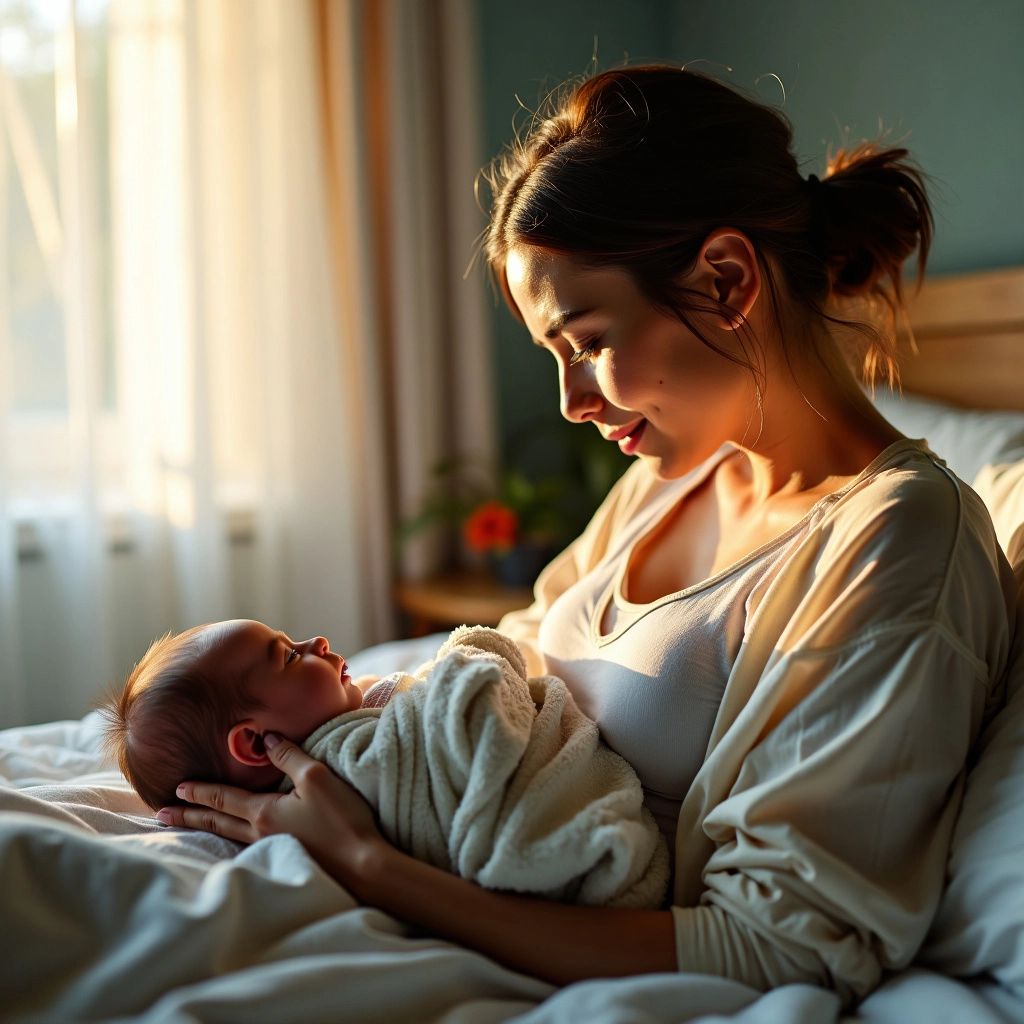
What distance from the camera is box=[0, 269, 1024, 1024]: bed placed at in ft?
2.72

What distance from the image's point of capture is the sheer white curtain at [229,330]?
245 centimetres

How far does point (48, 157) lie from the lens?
2420mm

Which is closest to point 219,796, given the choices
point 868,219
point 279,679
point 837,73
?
point 279,679

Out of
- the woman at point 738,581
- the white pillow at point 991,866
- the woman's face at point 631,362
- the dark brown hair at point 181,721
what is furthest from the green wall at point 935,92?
the dark brown hair at point 181,721

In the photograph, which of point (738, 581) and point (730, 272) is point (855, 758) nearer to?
point (738, 581)

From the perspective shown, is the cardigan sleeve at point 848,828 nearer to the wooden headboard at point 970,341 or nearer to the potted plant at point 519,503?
the wooden headboard at point 970,341

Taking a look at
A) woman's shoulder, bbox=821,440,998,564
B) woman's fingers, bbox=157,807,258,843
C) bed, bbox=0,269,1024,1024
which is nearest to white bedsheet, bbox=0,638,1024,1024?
bed, bbox=0,269,1024,1024

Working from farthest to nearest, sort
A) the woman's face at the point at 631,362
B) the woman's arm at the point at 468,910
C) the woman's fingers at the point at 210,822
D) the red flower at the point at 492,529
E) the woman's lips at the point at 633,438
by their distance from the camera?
1. the red flower at the point at 492,529
2. the woman's lips at the point at 633,438
3. the woman's face at the point at 631,362
4. the woman's fingers at the point at 210,822
5. the woman's arm at the point at 468,910

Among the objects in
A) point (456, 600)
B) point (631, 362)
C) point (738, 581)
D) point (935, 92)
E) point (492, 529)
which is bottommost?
point (456, 600)

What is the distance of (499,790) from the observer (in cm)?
98

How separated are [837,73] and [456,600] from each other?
1.53 meters

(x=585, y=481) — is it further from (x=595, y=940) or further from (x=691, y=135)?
(x=595, y=940)

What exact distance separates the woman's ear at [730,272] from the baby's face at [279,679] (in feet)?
1.97

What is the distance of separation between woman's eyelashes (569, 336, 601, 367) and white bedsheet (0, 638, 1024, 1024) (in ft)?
2.05
